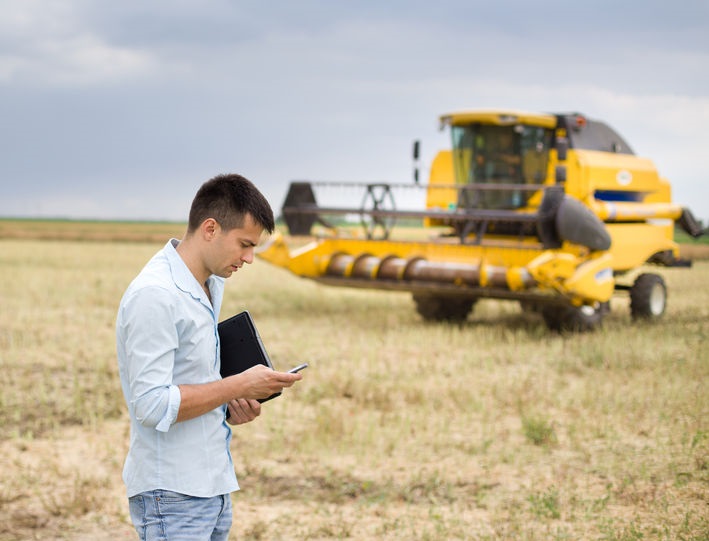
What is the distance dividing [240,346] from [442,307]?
10055 millimetres

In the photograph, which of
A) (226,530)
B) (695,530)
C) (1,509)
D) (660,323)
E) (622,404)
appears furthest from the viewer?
(660,323)

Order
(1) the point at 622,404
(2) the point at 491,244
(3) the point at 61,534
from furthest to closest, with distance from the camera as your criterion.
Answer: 1. (2) the point at 491,244
2. (1) the point at 622,404
3. (3) the point at 61,534

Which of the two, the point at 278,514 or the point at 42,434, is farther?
the point at 42,434

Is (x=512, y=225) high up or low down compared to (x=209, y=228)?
down

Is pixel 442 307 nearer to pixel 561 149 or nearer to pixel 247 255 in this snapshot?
pixel 561 149

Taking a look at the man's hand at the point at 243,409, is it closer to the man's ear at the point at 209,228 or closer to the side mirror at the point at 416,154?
the man's ear at the point at 209,228

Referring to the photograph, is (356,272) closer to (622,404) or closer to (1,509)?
(622,404)

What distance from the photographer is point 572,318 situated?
11125 millimetres

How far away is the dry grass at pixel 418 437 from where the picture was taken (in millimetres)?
4809

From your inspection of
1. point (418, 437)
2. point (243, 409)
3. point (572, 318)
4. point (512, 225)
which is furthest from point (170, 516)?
point (512, 225)

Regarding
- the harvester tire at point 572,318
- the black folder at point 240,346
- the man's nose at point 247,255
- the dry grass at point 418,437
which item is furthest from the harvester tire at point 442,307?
the man's nose at point 247,255

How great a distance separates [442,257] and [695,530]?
7.51m

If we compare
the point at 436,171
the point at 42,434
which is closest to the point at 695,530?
the point at 42,434

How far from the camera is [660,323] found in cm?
1255
